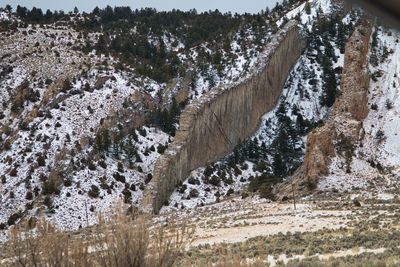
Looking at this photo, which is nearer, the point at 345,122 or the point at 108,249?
the point at 108,249

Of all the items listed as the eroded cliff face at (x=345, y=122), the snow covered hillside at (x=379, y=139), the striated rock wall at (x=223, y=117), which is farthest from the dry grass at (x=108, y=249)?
the striated rock wall at (x=223, y=117)

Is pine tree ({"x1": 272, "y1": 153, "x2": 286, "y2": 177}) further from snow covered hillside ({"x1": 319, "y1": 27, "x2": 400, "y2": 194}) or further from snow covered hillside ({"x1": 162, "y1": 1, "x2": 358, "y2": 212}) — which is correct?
snow covered hillside ({"x1": 319, "y1": 27, "x2": 400, "y2": 194})

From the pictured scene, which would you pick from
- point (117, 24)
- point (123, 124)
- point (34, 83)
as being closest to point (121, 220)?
point (123, 124)

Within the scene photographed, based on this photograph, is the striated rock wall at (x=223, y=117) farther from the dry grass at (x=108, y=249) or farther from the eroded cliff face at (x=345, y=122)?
the dry grass at (x=108, y=249)

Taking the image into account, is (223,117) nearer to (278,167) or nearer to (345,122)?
(278,167)

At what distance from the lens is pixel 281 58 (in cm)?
4922

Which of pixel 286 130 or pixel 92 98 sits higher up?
pixel 92 98

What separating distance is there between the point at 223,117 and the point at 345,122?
30.7 ft

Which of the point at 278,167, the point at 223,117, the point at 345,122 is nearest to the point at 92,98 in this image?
the point at 223,117

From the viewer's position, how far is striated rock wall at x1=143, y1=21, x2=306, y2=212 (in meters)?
37.2

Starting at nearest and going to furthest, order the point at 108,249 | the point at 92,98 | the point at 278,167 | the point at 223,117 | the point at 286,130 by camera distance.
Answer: the point at 108,249
the point at 278,167
the point at 92,98
the point at 223,117
the point at 286,130

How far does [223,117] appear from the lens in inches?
1724

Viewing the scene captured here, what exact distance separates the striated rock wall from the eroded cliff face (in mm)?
5795

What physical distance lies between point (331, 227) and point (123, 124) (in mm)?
21854
